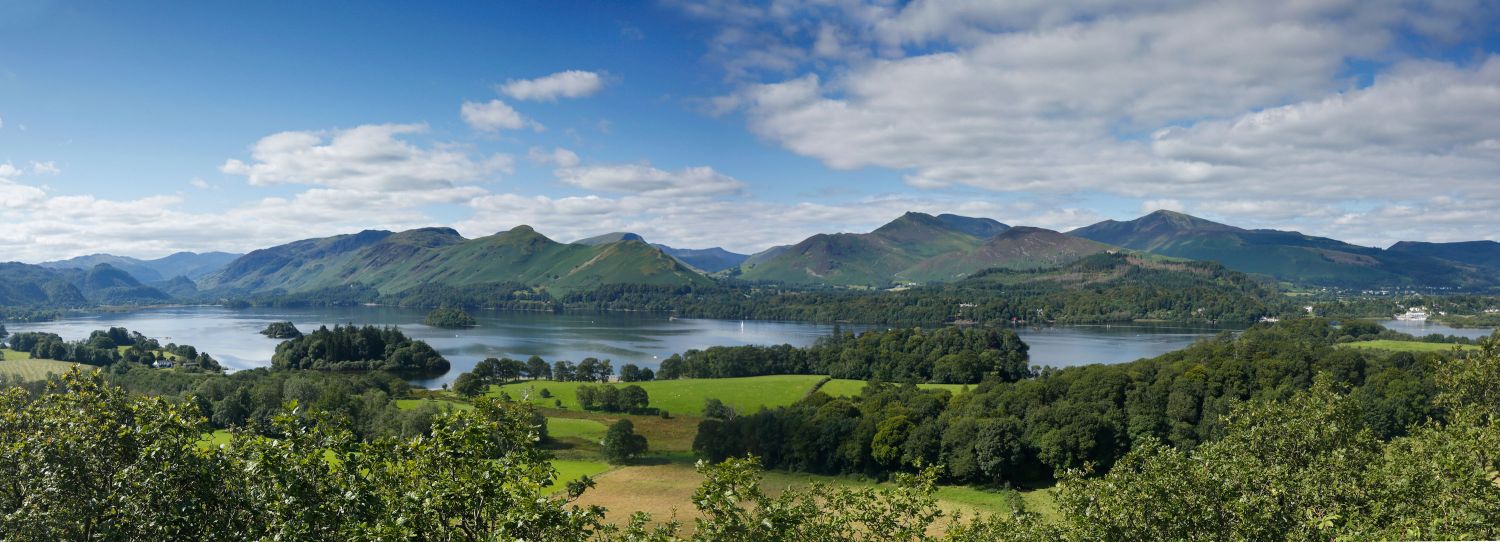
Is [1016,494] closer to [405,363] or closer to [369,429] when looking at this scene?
[369,429]

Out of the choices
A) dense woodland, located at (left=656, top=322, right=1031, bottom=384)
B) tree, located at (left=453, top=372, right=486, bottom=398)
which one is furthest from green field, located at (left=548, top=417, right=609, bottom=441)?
dense woodland, located at (left=656, top=322, right=1031, bottom=384)

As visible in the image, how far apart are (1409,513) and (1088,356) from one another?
110633mm

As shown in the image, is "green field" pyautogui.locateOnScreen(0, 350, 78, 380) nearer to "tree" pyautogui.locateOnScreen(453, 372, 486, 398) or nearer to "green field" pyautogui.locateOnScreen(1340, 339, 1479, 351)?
"tree" pyautogui.locateOnScreen(453, 372, 486, 398)

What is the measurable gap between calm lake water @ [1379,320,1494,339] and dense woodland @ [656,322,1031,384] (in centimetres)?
9694

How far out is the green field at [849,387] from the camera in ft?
254

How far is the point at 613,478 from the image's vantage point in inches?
1892

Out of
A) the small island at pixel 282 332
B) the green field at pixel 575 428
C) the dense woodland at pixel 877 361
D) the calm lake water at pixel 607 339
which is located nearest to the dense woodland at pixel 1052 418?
the green field at pixel 575 428

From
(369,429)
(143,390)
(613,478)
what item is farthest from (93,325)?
(613,478)

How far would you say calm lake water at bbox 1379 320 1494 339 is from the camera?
457ft

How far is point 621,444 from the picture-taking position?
52500mm

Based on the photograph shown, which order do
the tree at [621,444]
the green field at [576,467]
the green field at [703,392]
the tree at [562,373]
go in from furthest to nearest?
the tree at [562,373] → the green field at [703,392] → the tree at [621,444] → the green field at [576,467]

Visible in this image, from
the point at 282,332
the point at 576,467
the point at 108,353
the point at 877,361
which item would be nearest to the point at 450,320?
the point at 282,332

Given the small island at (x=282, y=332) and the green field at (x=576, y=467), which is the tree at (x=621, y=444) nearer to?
the green field at (x=576, y=467)

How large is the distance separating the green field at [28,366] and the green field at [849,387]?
274 ft
